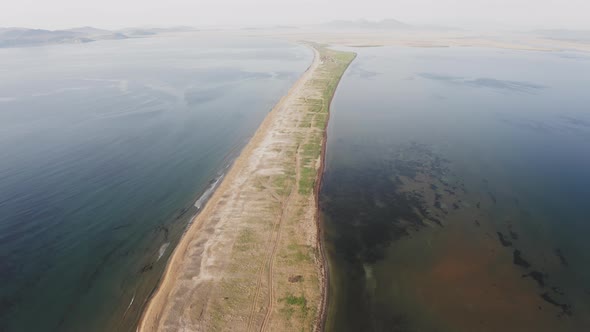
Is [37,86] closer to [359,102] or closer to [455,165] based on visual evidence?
[359,102]

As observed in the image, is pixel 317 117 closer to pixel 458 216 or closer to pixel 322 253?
pixel 458 216

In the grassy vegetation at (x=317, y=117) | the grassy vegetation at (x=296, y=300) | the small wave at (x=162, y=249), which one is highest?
the grassy vegetation at (x=317, y=117)

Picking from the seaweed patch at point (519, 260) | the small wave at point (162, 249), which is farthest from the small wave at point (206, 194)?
the seaweed patch at point (519, 260)

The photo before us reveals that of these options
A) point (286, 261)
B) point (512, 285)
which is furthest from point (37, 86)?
point (512, 285)

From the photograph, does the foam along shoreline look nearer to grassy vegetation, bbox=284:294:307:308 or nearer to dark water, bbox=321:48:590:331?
grassy vegetation, bbox=284:294:307:308

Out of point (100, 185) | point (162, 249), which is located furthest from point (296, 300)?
point (100, 185)

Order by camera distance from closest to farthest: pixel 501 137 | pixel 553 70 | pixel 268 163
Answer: pixel 268 163, pixel 501 137, pixel 553 70

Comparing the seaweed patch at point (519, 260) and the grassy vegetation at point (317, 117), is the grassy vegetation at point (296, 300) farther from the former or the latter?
the seaweed patch at point (519, 260)
